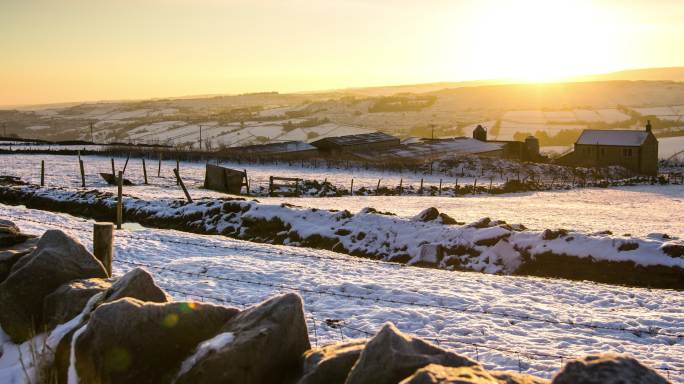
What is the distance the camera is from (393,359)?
13.5ft

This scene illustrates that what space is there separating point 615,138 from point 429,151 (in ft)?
82.2

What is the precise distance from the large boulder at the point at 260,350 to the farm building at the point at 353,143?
74.7m

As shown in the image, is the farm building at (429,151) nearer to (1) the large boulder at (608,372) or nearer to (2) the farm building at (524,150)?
(2) the farm building at (524,150)

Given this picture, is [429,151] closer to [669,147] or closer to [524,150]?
[524,150]

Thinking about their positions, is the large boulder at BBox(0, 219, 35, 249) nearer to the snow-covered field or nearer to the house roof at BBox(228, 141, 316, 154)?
the house roof at BBox(228, 141, 316, 154)

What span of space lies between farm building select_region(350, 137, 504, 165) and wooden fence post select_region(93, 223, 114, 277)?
66.0 metres

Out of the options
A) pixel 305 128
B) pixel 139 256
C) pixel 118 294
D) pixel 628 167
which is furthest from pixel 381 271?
pixel 305 128

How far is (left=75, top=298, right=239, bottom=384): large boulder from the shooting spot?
5.11 m

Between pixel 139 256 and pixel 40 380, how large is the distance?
995 centimetres

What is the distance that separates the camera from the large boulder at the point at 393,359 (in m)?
4.11

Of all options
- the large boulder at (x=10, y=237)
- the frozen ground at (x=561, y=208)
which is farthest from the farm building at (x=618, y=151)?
the large boulder at (x=10, y=237)

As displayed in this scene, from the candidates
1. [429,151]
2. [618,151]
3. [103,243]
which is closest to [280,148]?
[429,151]

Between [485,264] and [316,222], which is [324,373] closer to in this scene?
[485,264]

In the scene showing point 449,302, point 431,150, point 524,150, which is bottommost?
point 449,302
